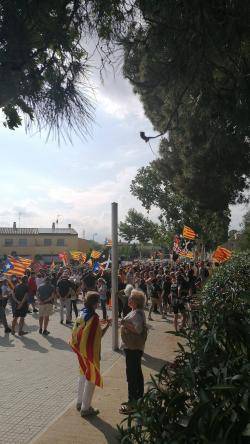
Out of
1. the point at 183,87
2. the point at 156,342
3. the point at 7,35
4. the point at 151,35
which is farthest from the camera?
the point at 156,342

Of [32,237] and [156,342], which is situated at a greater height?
[32,237]

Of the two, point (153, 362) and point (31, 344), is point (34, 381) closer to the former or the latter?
point (153, 362)

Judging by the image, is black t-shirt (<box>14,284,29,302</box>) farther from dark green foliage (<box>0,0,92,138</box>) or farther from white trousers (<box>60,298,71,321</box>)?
dark green foliage (<box>0,0,92,138</box>)

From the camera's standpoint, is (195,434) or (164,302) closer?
(195,434)

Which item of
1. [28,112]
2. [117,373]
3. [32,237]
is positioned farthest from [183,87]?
[32,237]

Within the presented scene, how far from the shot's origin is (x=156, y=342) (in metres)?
10.1

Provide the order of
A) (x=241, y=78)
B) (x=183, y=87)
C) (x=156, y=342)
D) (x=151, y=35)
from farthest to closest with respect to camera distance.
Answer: (x=156, y=342) < (x=241, y=78) < (x=183, y=87) < (x=151, y=35)

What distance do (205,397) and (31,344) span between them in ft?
28.9

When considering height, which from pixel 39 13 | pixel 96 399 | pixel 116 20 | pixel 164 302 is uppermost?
pixel 116 20

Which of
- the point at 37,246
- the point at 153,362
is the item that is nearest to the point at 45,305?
the point at 153,362

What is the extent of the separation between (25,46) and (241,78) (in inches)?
115

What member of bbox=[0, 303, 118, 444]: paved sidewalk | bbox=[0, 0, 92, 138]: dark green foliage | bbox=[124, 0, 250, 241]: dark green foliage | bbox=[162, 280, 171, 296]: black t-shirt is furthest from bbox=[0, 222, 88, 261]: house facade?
bbox=[0, 0, 92, 138]: dark green foliage

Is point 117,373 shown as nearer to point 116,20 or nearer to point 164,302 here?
point 116,20

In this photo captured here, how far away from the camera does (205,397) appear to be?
2.18 metres
